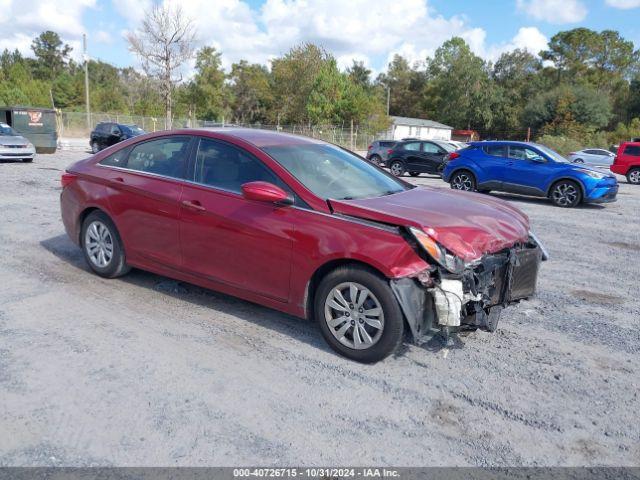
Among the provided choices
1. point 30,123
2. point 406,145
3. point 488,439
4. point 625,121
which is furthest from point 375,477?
point 625,121

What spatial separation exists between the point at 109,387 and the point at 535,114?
6242 cm

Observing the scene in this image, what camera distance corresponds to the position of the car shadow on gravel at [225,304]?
462 centimetres

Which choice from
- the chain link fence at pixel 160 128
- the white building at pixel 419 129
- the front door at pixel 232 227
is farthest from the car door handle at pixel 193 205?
the white building at pixel 419 129

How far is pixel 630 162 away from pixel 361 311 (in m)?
22.5

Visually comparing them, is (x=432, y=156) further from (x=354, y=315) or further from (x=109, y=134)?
(x=354, y=315)

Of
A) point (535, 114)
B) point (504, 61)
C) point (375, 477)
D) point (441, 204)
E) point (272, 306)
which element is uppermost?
point (504, 61)

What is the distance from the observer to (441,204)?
15.2 feet

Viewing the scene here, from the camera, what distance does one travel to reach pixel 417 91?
89875 mm

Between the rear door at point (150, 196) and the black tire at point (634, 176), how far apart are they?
22316 millimetres

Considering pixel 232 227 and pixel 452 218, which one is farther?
pixel 232 227

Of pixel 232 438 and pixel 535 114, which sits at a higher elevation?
pixel 535 114

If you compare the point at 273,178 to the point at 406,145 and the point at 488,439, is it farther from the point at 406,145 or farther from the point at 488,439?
the point at 406,145

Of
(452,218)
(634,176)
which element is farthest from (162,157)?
(634,176)

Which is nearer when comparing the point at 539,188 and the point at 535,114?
the point at 539,188
